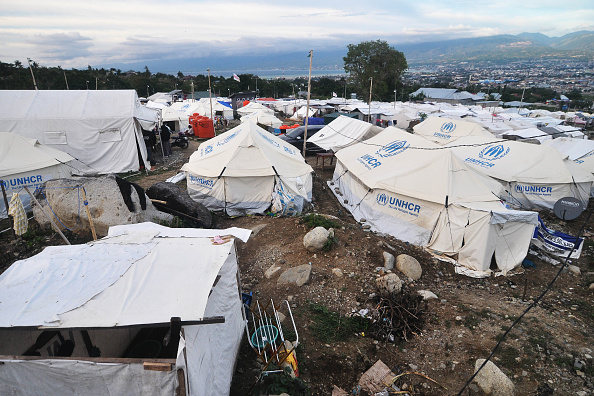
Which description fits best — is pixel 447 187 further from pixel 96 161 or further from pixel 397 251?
pixel 96 161

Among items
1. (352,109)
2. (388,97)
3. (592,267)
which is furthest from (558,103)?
(592,267)

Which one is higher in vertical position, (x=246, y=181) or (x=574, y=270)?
(x=246, y=181)

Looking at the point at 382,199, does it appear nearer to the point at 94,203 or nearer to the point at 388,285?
the point at 388,285

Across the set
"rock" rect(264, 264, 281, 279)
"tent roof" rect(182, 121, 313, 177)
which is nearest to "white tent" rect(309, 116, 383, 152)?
"tent roof" rect(182, 121, 313, 177)

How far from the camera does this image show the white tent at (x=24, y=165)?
10391mm

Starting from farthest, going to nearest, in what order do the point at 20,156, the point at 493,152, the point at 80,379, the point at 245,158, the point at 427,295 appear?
the point at 493,152
the point at 245,158
the point at 20,156
the point at 427,295
the point at 80,379

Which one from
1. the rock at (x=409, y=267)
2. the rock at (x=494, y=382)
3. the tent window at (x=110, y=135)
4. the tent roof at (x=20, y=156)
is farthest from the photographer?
the tent window at (x=110, y=135)

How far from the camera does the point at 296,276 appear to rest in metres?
6.95

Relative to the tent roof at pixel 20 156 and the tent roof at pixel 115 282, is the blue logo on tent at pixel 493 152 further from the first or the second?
the tent roof at pixel 20 156

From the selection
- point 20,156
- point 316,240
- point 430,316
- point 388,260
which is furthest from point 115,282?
point 20,156

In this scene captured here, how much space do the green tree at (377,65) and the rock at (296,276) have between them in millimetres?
51731

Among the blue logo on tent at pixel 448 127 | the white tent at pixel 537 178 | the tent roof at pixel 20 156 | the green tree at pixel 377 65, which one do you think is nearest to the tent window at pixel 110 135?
the tent roof at pixel 20 156

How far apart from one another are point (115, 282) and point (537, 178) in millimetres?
14828

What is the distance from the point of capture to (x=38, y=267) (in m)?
4.13
